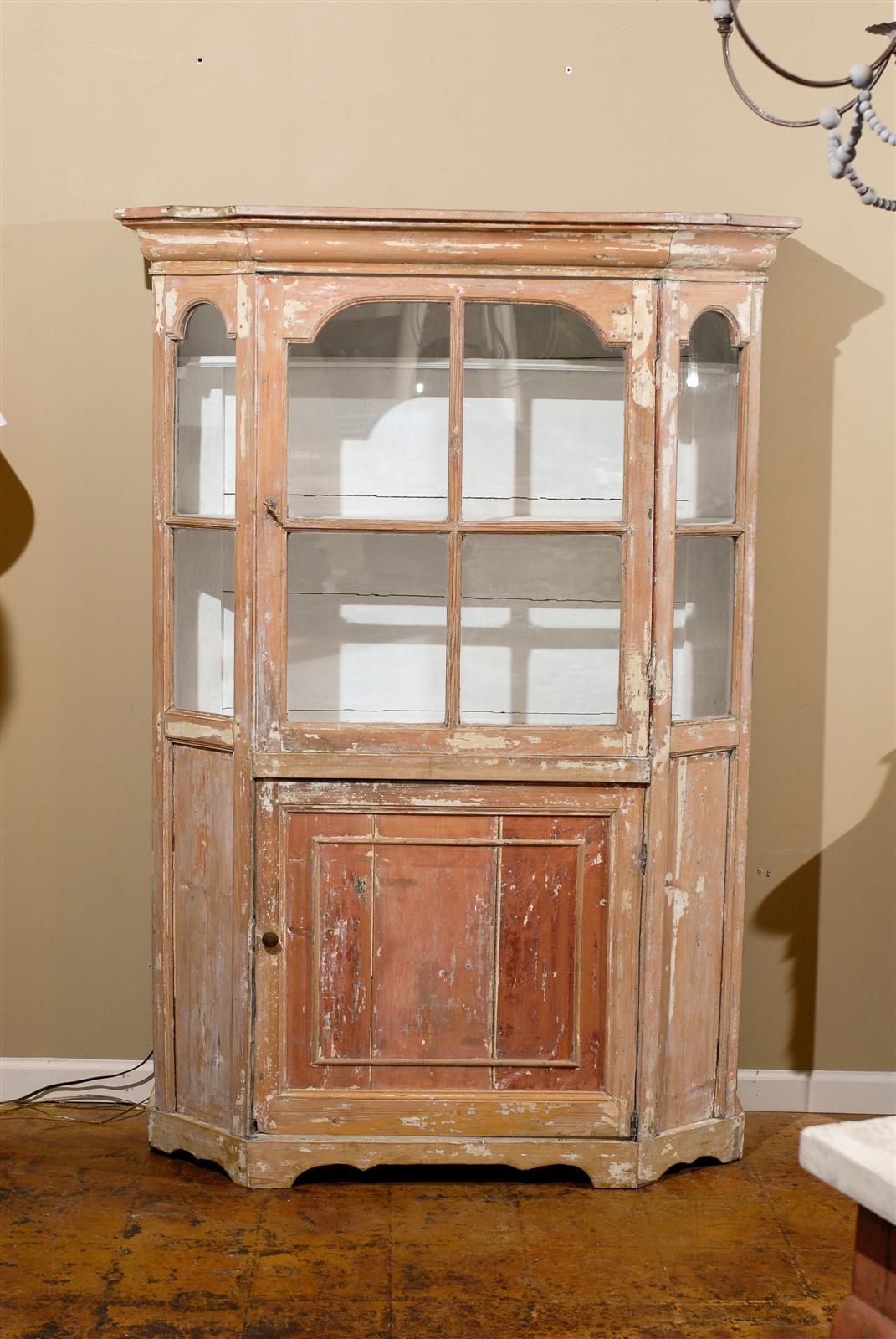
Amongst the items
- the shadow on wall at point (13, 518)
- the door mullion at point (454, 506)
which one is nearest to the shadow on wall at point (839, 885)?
the door mullion at point (454, 506)

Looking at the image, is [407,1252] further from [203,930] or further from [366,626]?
[366,626]

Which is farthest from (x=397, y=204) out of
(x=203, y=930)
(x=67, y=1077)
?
(x=67, y=1077)

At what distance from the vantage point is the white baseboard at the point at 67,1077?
3.29 m

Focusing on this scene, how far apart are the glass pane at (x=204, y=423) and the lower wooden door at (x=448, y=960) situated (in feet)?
2.16

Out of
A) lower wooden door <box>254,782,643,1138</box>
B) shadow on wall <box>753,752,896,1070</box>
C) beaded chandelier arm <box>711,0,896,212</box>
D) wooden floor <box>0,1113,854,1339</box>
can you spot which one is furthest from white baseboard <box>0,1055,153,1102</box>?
beaded chandelier arm <box>711,0,896,212</box>

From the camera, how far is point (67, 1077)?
330 cm

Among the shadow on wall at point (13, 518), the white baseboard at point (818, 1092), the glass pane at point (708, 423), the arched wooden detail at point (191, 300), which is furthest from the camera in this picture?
the white baseboard at point (818, 1092)

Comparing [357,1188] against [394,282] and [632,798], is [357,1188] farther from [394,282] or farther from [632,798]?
[394,282]

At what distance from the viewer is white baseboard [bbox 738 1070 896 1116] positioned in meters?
3.32

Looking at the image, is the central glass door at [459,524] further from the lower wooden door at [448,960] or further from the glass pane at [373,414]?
the lower wooden door at [448,960]

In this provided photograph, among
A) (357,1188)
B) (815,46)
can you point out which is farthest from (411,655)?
(815,46)

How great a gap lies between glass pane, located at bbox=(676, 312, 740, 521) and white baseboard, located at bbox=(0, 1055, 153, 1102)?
1883 millimetres

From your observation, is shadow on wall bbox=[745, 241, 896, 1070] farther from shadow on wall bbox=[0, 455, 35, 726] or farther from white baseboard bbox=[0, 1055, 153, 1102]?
shadow on wall bbox=[0, 455, 35, 726]

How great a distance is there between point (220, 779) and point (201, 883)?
0.79 ft
